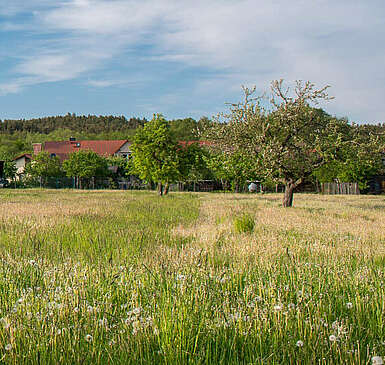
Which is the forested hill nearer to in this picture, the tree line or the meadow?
the tree line

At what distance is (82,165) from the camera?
70.3m

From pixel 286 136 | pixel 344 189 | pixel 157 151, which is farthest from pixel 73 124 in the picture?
pixel 286 136

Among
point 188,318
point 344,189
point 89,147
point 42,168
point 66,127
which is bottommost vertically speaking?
point 344,189

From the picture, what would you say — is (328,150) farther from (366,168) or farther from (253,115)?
(366,168)

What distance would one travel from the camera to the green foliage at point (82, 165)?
70.0 metres

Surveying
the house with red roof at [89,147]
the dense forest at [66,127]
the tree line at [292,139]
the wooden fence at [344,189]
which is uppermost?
the dense forest at [66,127]

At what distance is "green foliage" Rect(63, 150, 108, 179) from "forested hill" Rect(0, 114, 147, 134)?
291ft

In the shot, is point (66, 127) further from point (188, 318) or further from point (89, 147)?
point (188, 318)

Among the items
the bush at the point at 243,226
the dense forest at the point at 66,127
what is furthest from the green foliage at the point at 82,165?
the dense forest at the point at 66,127

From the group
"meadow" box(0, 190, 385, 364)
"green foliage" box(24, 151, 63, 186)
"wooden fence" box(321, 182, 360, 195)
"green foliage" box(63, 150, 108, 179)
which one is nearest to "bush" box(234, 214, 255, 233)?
"meadow" box(0, 190, 385, 364)

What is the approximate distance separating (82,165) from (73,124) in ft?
354

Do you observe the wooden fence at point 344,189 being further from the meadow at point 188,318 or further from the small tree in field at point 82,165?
the meadow at point 188,318

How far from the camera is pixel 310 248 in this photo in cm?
847

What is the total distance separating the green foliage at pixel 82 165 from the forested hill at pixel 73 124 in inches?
3488
